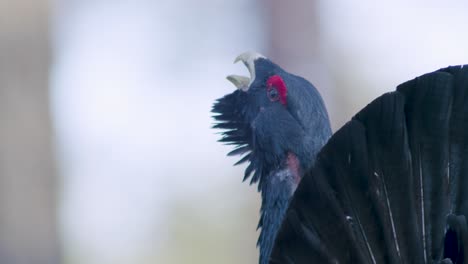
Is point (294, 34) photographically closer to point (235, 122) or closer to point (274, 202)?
point (235, 122)

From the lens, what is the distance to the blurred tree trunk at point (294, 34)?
7.75 metres

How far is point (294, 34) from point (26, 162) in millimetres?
2031

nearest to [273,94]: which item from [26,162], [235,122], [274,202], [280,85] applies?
[280,85]

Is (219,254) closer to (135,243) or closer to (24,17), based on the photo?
(135,243)

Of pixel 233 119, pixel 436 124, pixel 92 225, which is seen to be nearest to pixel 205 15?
pixel 92 225

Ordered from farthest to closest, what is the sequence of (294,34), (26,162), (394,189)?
(294,34)
(26,162)
(394,189)

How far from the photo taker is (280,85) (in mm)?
4703

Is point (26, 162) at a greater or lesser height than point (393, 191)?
lesser

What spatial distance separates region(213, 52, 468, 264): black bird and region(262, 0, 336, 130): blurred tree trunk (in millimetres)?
4050

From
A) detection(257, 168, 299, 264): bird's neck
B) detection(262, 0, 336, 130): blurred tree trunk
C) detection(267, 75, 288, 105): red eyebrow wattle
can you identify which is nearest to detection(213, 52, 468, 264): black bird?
detection(257, 168, 299, 264): bird's neck

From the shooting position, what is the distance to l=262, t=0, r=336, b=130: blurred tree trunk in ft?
25.4

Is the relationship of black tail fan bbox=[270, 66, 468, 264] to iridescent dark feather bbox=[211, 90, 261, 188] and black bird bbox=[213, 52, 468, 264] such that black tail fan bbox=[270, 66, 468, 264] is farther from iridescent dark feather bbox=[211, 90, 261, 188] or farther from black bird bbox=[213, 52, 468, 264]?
iridescent dark feather bbox=[211, 90, 261, 188]

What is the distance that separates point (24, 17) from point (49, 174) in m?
1.14

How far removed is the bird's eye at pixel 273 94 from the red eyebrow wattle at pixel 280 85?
2 centimetres
